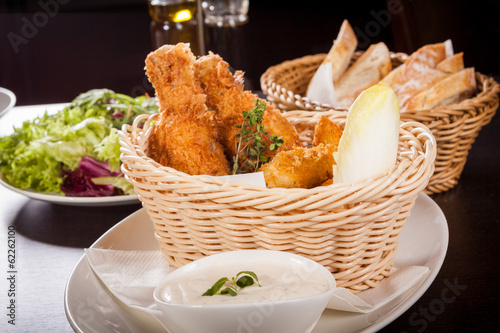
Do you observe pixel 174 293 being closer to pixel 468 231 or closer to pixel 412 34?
pixel 468 231

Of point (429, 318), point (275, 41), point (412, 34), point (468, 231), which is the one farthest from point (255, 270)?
point (275, 41)

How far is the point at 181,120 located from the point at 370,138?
21.0 inches

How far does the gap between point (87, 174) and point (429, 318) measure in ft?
4.23

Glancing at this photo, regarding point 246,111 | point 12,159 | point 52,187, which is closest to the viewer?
point 246,111

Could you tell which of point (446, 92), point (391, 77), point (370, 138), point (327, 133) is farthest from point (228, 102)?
point (391, 77)

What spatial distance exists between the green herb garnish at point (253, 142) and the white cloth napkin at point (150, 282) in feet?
1.12

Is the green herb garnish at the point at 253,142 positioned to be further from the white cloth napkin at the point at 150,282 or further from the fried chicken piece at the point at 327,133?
the white cloth napkin at the point at 150,282

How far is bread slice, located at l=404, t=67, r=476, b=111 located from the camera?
2010 millimetres

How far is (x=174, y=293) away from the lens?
1061 mm

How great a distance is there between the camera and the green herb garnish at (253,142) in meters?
1.44

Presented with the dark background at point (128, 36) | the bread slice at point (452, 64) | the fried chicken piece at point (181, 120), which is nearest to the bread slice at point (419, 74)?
the bread slice at point (452, 64)

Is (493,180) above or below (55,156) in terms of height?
below

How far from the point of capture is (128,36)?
5.85 metres

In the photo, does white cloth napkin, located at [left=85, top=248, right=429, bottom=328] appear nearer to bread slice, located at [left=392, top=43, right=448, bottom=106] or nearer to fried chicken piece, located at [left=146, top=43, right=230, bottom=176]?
fried chicken piece, located at [left=146, top=43, right=230, bottom=176]
